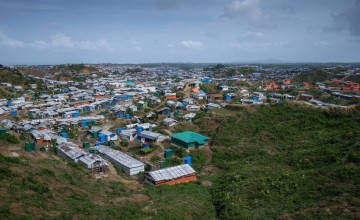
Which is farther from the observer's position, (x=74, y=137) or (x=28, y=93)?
(x=28, y=93)

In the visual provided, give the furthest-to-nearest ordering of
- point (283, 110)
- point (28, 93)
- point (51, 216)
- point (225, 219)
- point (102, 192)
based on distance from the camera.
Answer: point (28, 93) → point (283, 110) → point (102, 192) → point (225, 219) → point (51, 216)

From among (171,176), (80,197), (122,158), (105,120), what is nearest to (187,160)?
(171,176)

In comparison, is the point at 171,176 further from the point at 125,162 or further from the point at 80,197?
the point at 80,197

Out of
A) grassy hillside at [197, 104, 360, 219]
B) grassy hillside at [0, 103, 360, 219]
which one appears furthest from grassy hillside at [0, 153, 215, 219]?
grassy hillside at [197, 104, 360, 219]

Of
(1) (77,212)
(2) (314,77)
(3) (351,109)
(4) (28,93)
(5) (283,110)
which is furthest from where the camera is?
(2) (314,77)

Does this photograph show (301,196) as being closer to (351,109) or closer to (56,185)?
(56,185)

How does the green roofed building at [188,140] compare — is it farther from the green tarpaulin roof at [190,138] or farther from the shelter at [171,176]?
the shelter at [171,176]

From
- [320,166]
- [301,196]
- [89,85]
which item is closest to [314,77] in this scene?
[89,85]
